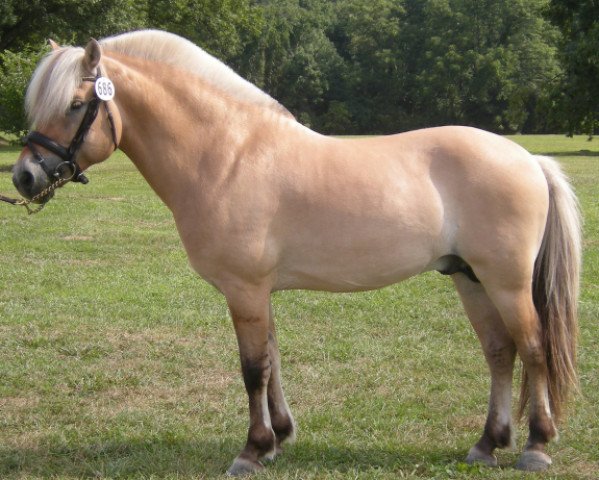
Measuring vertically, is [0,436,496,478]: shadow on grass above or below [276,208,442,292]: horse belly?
below

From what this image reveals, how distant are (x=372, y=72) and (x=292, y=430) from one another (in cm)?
5759

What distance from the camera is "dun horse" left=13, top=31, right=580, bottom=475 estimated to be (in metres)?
3.67

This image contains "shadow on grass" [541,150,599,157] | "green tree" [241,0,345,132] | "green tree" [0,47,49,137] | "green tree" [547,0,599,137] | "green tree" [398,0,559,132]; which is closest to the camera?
"green tree" [0,47,49,137]

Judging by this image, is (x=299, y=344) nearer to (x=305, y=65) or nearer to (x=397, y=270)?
(x=397, y=270)

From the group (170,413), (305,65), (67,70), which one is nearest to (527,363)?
(170,413)

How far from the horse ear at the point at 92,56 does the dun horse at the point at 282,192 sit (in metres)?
0.02

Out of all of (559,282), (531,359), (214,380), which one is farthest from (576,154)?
(531,359)

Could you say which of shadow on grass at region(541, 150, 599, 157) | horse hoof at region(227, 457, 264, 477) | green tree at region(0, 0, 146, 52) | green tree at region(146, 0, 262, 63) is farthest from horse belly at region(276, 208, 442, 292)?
green tree at region(146, 0, 262, 63)

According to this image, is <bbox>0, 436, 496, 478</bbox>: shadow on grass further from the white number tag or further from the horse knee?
the white number tag

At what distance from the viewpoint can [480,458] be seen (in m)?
4.00

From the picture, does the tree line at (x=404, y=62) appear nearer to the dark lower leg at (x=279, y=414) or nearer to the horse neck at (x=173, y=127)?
the horse neck at (x=173, y=127)

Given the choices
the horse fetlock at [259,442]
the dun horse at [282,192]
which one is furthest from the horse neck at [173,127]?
the horse fetlock at [259,442]

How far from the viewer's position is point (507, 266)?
3727mm

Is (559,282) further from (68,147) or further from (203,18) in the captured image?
(203,18)
